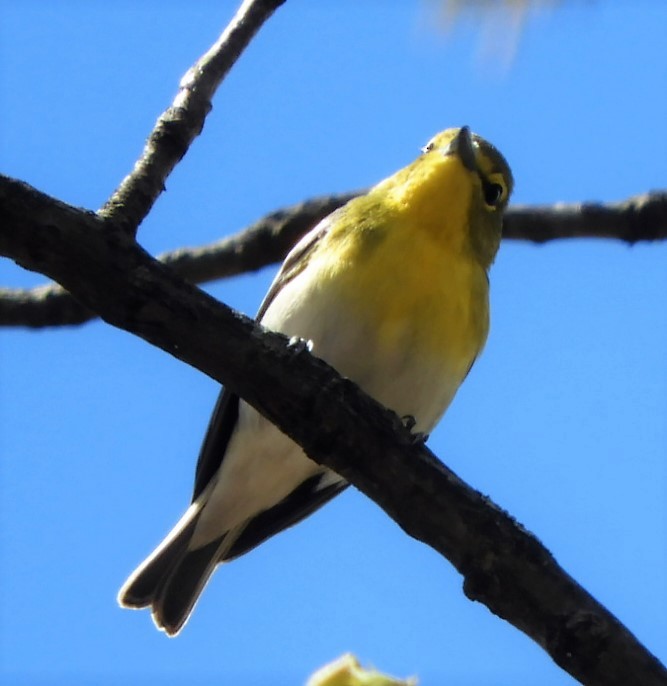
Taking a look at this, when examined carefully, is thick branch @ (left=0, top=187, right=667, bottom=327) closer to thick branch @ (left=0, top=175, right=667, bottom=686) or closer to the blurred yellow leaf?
thick branch @ (left=0, top=175, right=667, bottom=686)

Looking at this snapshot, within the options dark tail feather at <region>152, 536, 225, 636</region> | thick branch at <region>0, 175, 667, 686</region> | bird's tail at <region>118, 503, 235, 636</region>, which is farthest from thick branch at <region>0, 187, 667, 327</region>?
dark tail feather at <region>152, 536, 225, 636</region>

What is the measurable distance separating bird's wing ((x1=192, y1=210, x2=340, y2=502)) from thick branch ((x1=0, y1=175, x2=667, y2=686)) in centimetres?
183

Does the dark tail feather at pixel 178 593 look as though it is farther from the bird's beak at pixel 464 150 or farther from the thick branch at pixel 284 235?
the bird's beak at pixel 464 150

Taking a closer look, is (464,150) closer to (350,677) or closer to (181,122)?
(181,122)

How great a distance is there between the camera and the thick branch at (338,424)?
2.63m

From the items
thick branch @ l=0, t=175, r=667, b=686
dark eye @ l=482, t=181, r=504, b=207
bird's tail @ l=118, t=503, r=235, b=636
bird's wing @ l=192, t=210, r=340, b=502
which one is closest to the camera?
thick branch @ l=0, t=175, r=667, b=686

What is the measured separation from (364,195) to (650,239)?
141 centimetres

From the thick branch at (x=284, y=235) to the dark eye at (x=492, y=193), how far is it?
0.31 meters

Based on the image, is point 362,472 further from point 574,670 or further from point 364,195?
point 364,195

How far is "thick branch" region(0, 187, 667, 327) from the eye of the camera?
13.3 feet

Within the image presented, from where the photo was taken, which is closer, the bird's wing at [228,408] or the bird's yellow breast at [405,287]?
the bird's yellow breast at [405,287]


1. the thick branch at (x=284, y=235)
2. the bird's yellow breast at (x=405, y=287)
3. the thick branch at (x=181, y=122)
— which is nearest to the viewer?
the thick branch at (x=181, y=122)

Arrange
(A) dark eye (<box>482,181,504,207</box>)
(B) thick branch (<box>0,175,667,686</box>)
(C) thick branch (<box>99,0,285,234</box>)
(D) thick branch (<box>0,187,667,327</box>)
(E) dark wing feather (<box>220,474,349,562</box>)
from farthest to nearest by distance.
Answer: (E) dark wing feather (<box>220,474,349,562</box>) → (A) dark eye (<box>482,181,504,207</box>) → (D) thick branch (<box>0,187,667,327</box>) → (C) thick branch (<box>99,0,285,234</box>) → (B) thick branch (<box>0,175,667,686</box>)

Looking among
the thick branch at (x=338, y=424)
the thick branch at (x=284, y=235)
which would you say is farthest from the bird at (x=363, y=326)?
the thick branch at (x=338, y=424)
